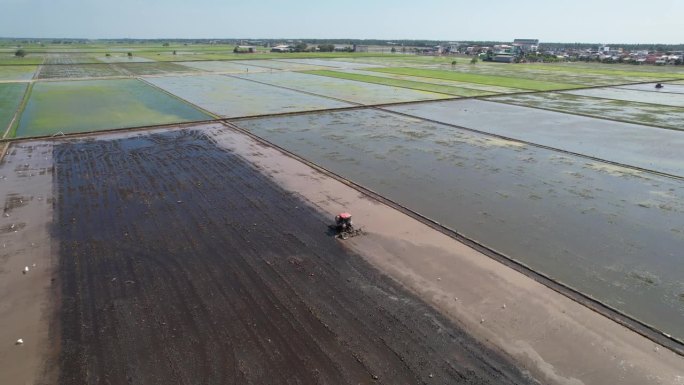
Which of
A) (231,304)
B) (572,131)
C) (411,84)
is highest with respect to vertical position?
(411,84)

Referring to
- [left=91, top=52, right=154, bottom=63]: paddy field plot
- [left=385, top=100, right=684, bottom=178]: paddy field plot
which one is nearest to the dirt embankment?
[left=385, top=100, right=684, bottom=178]: paddy field plot

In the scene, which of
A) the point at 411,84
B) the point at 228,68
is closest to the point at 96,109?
the point at 411,84

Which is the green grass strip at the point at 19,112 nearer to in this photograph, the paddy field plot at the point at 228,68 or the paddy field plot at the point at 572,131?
the paddy field plot at the point at 228,68

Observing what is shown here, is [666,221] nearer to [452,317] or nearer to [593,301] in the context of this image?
[593,301]

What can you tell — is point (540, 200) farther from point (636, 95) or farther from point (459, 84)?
point (459, 84)

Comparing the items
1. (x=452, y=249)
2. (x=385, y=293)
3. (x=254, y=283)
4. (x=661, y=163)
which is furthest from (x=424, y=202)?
(x=661, y=163)
